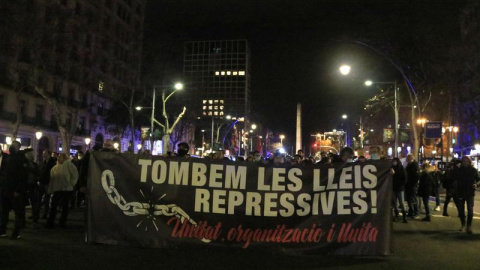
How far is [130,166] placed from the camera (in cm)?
726

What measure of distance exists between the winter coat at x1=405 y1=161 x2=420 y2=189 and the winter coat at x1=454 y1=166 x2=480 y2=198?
232 cm

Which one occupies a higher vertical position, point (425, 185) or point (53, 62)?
point (53, 62)

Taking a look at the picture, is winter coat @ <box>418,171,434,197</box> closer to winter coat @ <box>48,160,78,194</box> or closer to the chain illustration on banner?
the chain illustration on banner

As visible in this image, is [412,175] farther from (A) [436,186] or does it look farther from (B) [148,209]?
(B) [148,209]

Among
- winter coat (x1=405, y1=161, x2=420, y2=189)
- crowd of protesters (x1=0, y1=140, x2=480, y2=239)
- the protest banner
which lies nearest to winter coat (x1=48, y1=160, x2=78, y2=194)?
crowd of protesters (x1=0, y1=140, x2=480, y2=239)

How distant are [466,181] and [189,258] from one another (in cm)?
674

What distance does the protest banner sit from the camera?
6879 millimetres

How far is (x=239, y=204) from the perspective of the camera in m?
7.09

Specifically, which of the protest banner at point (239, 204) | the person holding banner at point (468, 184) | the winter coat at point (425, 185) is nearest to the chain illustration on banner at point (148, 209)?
the protest banner at point (239, 204)

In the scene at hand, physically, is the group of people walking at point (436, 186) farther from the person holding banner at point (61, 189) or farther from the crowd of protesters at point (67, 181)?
the person holding banner at point (61, 189)

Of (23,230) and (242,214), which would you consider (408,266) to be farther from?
(23,230)

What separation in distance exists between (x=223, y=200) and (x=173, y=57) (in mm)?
29942

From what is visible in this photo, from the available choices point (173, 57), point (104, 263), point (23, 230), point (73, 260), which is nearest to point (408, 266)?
point (104, 263)

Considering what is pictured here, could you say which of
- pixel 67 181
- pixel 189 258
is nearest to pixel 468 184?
pixel 189 258
